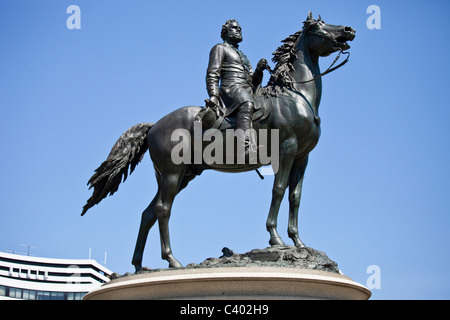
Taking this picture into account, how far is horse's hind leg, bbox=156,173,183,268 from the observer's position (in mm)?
12000

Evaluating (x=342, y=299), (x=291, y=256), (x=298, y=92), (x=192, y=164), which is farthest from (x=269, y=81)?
(x=342, y=299)

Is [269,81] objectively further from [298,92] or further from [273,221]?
[273,221]

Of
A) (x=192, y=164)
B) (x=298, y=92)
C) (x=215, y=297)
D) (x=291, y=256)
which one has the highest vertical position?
(x=298, y=92)

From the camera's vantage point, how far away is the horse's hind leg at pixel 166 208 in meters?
12.0

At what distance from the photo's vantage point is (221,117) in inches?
485

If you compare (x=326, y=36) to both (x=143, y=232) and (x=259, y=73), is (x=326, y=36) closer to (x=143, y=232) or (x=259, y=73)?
(x=259, y=73)

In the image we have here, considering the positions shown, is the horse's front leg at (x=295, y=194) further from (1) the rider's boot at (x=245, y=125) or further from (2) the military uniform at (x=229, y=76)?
(2) the military uniform at (x=229, y=76)

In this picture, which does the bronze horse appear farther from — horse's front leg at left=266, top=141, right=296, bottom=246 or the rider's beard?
the rider's beard

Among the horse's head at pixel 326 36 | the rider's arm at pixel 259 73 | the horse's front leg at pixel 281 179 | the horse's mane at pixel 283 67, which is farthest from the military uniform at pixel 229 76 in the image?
the horse's head at pixel 326 36

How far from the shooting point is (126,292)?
11.1 metres

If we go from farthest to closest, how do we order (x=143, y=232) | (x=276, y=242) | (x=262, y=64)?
(x=262, y=64), (x=143, y=232), (x=276, y=242)

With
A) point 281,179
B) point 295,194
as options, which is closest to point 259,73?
point 281,179

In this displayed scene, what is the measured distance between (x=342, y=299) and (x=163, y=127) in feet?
15.4
